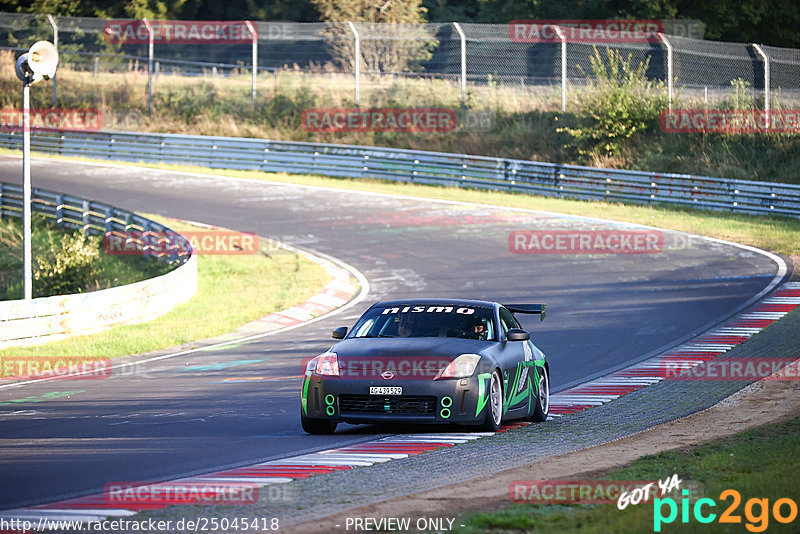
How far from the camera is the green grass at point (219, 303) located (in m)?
18.1

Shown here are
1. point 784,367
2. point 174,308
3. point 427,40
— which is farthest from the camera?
point 427,40

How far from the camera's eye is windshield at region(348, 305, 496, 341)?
1111cm

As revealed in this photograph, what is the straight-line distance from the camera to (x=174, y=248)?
25.7 m

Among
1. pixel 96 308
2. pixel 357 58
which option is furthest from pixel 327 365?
pixel 357 58

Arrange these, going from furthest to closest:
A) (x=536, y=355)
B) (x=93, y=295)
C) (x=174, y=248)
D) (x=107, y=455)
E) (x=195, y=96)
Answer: (x=195, y=96), (x=174, y=248), (x=93, y=295), (x=536, y=355), (x=107, y=455)

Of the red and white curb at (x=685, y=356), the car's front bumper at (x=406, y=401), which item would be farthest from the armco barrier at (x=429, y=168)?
the car's front bumper at (x=406, y=401)

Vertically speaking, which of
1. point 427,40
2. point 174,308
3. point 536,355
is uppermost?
point 427,40

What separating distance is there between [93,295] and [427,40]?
2400cm

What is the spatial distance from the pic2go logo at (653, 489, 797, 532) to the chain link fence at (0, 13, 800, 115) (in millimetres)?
29861

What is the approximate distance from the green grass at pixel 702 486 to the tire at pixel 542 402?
266 cm

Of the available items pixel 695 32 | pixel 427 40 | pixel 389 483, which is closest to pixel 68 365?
pixel 389 483

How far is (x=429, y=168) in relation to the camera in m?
37.6

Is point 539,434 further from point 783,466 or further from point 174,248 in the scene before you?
point 174,248

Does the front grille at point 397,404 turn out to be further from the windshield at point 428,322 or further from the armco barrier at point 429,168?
the armco barrier at point 429,168
